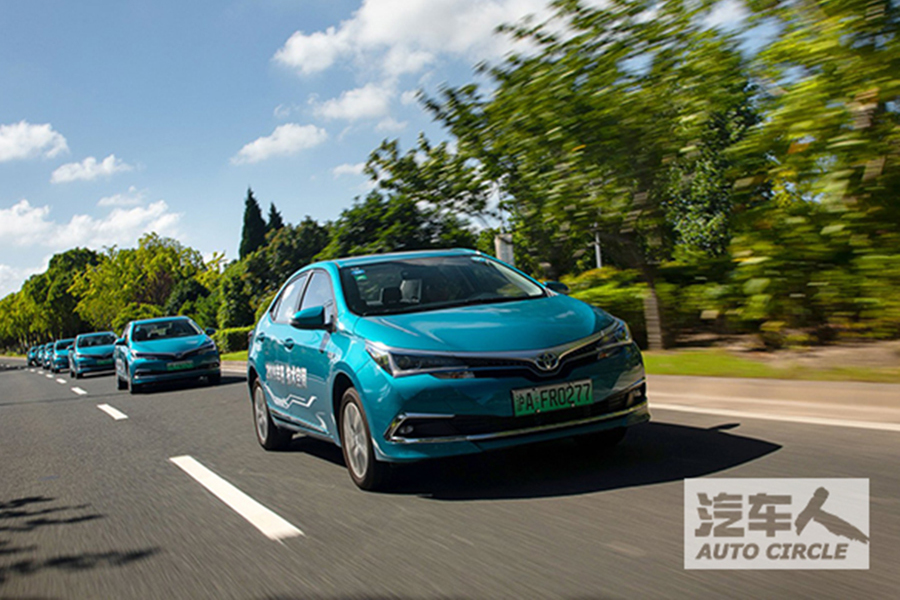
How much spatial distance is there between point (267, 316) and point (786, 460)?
4587 millimetres

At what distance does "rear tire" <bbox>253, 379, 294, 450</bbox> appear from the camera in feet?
25.5

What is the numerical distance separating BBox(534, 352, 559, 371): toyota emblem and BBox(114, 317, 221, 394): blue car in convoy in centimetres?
1389

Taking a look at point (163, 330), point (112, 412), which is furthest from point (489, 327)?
point (163, 330)

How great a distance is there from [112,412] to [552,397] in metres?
10.5

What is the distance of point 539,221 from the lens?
12578 mm

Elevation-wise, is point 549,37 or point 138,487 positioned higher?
point 549,37

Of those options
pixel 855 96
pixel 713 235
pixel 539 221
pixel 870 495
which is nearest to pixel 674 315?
pixel 539 221

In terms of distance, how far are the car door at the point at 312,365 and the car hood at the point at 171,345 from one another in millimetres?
11521

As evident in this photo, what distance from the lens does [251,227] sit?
10931cm

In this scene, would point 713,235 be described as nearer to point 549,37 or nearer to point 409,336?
point 549,37

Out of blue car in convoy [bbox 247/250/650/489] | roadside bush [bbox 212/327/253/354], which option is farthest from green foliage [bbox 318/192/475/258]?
roadside bush [bbox 212/327/253/354]

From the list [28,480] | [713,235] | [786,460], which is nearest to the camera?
[786,460]

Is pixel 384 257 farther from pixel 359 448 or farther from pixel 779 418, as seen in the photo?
pixel 779 418

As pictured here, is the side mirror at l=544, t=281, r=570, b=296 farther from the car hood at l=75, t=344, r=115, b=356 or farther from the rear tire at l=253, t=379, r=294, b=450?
the car hood at l=75, t=344, r=115, b=356
